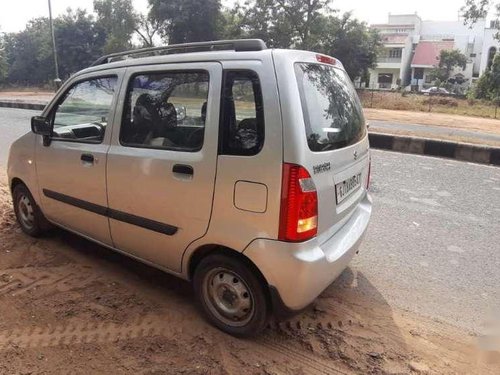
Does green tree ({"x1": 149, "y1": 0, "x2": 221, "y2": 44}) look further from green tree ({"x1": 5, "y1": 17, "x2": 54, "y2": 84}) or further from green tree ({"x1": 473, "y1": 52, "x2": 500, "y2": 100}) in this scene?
green tree ({"x1": 473, "y1": 52, "x2": 500, "y2": 100})

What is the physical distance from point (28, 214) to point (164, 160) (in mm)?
2206

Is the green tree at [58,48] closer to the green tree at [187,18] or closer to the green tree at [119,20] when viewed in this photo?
the green tree at [119,20]

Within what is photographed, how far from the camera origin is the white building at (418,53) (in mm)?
62000

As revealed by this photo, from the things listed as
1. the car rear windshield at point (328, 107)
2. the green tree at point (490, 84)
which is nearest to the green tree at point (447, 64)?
the green tree at point (490, 84)

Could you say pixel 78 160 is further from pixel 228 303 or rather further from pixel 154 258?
pixel 228 303

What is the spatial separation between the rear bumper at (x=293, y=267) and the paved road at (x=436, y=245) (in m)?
0.99

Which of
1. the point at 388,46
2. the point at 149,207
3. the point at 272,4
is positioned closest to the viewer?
the point at 149,207

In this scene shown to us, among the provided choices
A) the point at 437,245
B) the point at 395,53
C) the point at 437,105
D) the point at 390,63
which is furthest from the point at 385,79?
the point at 437,245

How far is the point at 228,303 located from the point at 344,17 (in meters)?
36.7

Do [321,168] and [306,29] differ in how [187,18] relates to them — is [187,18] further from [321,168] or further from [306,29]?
[321,168]

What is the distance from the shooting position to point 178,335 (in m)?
2.76

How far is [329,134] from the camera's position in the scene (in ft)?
8.76

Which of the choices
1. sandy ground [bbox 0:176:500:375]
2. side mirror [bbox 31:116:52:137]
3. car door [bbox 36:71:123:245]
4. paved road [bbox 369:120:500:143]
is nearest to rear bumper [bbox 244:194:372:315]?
sandy ground [bbox 0:176:500:375]

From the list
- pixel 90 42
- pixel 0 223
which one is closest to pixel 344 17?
pixel 90 42
